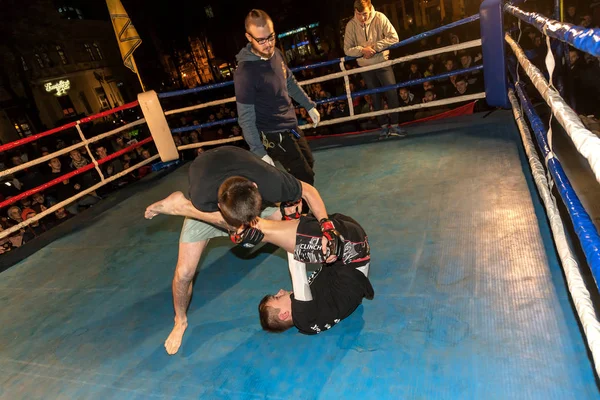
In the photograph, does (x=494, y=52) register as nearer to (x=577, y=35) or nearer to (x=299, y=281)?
(x=577, y=35)

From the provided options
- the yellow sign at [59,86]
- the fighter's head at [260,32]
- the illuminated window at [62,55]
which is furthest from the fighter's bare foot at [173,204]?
the illuminated window at [62,55]

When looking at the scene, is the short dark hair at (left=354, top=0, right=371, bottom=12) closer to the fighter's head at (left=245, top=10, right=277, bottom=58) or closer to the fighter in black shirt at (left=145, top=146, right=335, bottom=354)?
the fighter's head at (left=245, top=10, right=277, bottom=58)

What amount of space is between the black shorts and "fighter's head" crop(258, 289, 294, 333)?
0.31 meters

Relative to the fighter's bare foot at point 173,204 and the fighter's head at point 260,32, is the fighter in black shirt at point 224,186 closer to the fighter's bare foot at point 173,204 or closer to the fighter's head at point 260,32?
the fighter's bare foot at point 173,204

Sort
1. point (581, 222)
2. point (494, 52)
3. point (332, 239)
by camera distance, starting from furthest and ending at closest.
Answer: point (494, 52)
point (332, 239)
point (581, 222)

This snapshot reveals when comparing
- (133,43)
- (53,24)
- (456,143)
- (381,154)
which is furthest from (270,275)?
(53,24)

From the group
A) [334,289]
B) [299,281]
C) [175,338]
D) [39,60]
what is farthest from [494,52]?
[39,60]

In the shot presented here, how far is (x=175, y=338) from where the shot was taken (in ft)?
7.34

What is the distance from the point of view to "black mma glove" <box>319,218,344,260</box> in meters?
1.81

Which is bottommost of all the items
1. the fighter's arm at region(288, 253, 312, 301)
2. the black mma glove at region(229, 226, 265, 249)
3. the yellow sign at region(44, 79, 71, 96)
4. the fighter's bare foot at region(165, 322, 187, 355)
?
the fighter's bare foot at region(165, 322, 187, 355)

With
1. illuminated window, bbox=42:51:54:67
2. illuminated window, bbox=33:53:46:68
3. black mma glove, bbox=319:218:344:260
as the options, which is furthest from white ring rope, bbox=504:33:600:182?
illuminated window, bbox=42:51:54:67

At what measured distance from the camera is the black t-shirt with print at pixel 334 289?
192 cm

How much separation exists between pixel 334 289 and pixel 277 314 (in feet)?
1.11

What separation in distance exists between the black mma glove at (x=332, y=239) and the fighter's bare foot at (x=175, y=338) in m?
1.10
